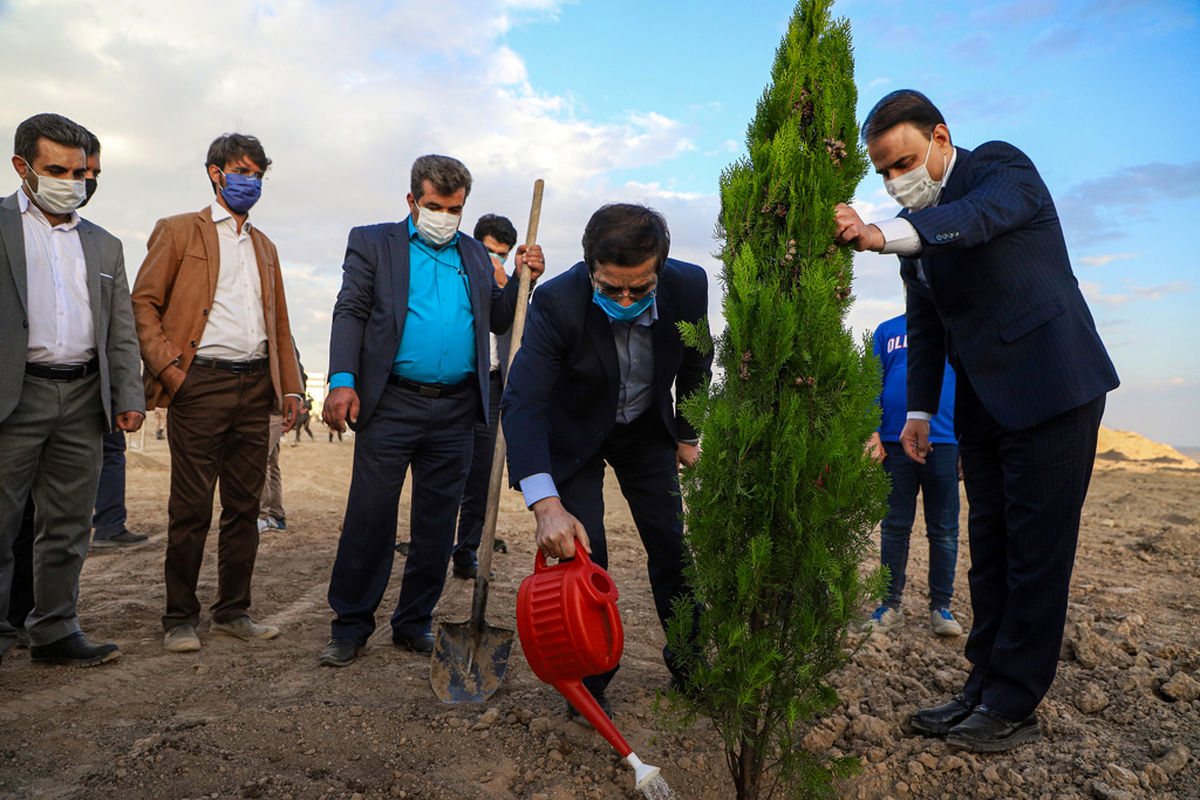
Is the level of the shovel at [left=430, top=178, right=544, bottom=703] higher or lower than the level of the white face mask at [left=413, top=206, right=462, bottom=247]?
lower

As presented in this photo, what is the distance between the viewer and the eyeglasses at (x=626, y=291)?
9.41 feet

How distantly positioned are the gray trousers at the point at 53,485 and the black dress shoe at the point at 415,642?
157 cm

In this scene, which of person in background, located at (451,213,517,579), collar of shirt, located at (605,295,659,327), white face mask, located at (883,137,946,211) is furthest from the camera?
person in background, located at (451,213,517,579)

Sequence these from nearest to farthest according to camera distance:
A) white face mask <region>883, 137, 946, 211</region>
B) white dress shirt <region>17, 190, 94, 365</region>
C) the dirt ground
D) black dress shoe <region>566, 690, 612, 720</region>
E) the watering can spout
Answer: the watering can spout → the dirt ground → white face mask <region>883, 137, 946, 211</region> → black dress shoe <region>566, 690, 612, 720</region> → white dress shirt <region>17, 190, 94, 365</region>

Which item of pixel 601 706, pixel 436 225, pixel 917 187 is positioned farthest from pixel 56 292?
pixel 917 187

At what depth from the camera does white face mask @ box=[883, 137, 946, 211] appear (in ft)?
9.66

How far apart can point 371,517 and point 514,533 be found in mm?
4482

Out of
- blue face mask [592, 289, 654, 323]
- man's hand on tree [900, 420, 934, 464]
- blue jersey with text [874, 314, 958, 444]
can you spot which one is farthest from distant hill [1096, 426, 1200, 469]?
blue face mask [592, 289, 654, 323]

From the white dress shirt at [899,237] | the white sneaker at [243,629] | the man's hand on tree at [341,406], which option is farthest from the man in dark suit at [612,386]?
the white sneaker at [243,629]

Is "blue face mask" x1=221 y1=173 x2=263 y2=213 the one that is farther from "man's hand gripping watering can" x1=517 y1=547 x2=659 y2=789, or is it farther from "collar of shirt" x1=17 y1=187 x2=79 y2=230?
"man's hand gripping watering can" x1=517 y1=547 x2=659 y2=789

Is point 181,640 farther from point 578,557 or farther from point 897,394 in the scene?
point 897,394

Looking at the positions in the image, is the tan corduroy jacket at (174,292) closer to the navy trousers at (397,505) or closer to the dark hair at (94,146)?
the dark hair at (94,146)

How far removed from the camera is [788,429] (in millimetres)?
2227

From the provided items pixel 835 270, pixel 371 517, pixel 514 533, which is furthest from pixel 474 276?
pixel 514 533
